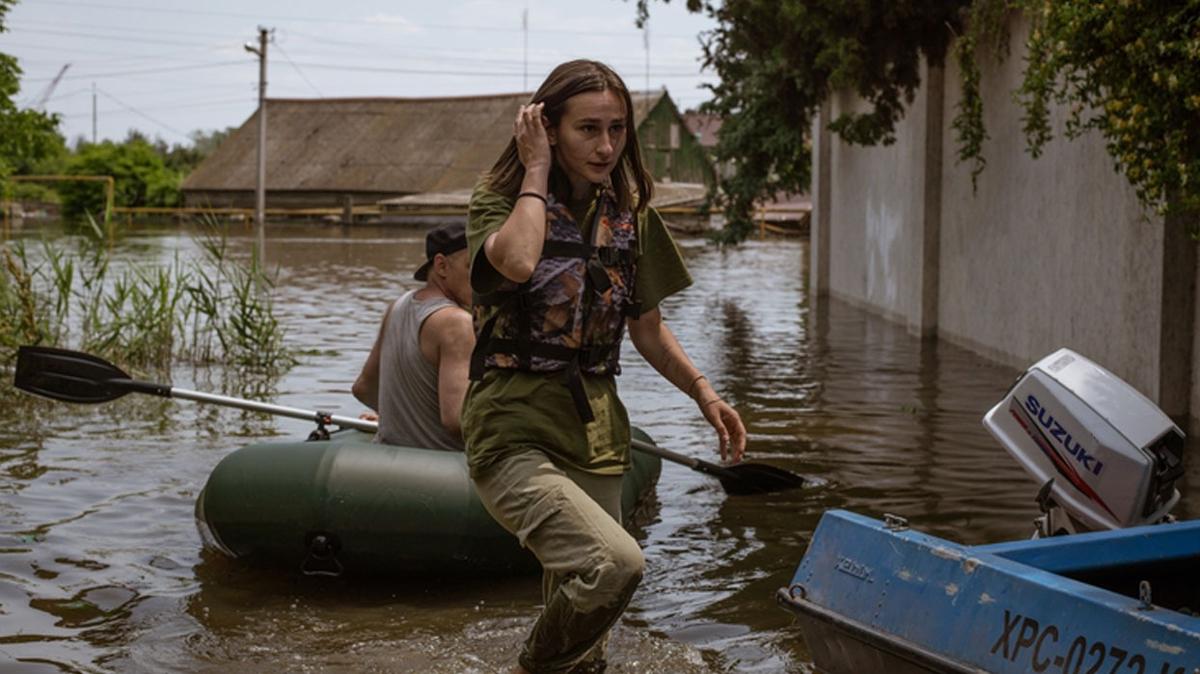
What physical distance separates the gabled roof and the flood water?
52.9 meters

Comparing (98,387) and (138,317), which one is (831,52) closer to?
(138,317)

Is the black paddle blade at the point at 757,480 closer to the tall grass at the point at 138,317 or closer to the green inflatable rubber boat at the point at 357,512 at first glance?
the green inflatable rubber boat at the point at 357,512

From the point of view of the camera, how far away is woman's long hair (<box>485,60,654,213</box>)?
176 inches

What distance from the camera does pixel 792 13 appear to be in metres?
15.9

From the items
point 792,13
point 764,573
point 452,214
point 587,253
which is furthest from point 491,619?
point 452,214

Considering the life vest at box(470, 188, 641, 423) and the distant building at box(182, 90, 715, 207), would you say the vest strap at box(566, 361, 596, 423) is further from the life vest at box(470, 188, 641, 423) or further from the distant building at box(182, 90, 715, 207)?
the distant building at box(182, 90, 715, 207)

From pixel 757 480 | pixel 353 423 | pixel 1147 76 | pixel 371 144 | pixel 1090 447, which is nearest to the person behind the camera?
pixel 1090 447

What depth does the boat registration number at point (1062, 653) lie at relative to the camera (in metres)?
3.98

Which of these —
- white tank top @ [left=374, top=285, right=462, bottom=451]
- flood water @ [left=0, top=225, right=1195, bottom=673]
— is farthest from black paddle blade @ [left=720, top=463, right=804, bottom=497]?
white tank top @ [left=374, top=285, right=462, bottom=451]

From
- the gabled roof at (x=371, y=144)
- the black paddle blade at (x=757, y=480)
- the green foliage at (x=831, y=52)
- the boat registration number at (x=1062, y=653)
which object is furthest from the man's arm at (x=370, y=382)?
the gabled roof at (x=371, y=144)

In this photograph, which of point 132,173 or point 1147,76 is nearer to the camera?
point 1147,76

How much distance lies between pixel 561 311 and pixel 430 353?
216 centimetres

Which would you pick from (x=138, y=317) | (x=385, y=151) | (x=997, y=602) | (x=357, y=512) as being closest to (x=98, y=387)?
(x=357, y=512)

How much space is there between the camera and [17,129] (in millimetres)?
14977
